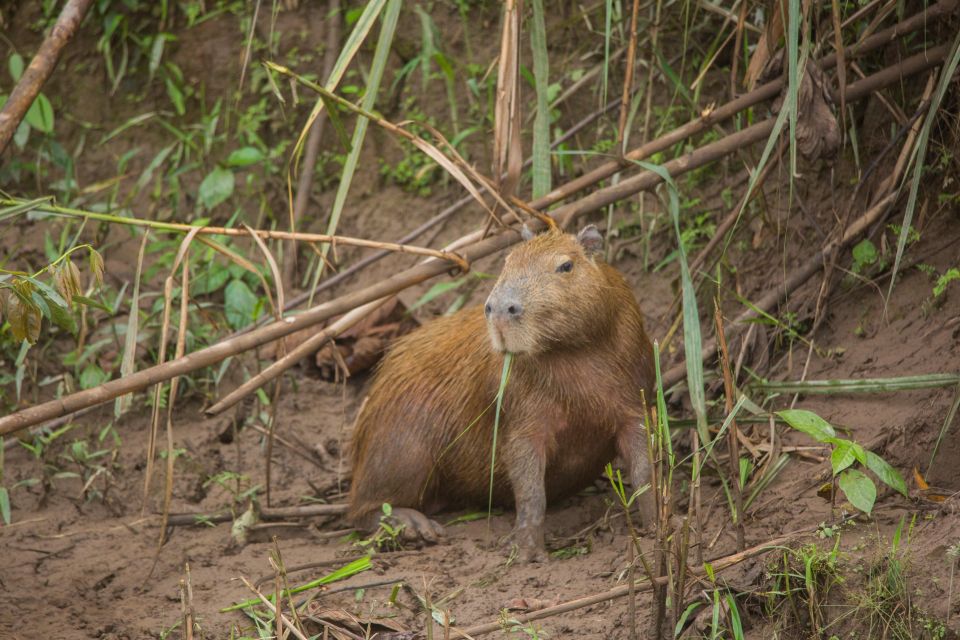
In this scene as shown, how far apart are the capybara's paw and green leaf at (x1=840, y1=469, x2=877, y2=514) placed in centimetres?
156

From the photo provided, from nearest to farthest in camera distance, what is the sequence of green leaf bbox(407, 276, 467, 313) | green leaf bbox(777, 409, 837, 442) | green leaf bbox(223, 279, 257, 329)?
1. green leaf bbox(777, 409, 837, 442)
2. green leaf bbox(407, 276, 467, 313)
3. green leaf bbox(223, 279, 257, 329)

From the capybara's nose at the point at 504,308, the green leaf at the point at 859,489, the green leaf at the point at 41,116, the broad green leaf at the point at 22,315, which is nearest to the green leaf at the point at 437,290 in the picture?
the capybara's nose at the point at 504,308

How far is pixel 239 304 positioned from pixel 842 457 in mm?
3309

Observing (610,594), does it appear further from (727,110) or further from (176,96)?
(176,96)

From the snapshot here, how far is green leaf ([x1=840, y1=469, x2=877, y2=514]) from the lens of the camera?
10.8 feet

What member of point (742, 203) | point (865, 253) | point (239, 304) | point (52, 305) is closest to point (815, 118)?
point (742, 203)

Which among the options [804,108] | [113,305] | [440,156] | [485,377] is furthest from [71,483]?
[804,108]

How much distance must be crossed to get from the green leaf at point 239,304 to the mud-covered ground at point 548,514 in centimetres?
32

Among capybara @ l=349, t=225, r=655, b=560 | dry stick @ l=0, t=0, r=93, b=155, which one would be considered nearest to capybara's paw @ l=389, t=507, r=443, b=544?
capybara @ l=349, t=225, r=655, b=560

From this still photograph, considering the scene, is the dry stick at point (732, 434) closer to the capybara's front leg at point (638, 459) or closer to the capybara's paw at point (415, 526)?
the capybara's front leg at point (638, 459)

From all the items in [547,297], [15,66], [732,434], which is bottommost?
[732,434]

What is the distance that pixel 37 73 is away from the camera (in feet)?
12.1

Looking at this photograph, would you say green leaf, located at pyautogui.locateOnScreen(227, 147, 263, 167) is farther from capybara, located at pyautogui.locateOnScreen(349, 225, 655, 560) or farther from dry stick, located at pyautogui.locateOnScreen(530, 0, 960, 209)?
dry stick, located at pyautogui.locateOnScreen(530, 0, 960, 209)

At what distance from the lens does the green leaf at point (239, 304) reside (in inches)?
221
